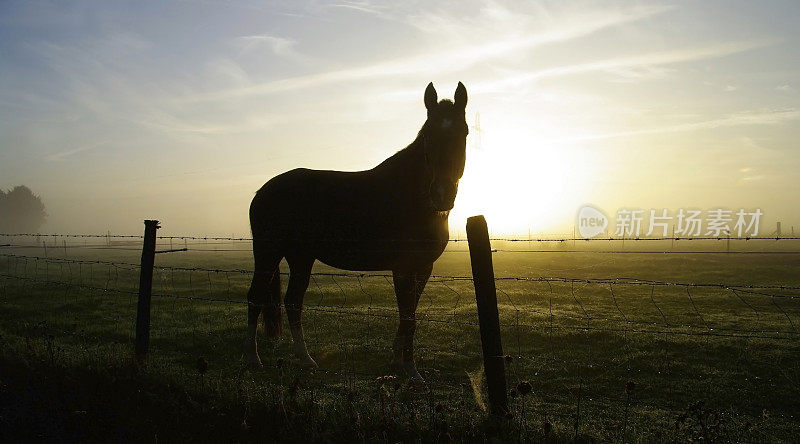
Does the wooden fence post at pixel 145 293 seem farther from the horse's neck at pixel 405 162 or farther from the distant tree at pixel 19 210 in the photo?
the distant tree at pixel 19 210

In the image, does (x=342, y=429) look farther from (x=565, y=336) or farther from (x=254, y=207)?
(x=565, y=336)

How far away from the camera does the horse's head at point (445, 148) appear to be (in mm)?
6289

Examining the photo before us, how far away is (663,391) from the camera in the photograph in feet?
22.7

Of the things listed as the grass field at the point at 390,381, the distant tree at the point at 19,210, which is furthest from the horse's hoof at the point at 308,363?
the distant tree at the point at 19,210

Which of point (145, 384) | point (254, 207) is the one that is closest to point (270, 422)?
point (145, 384)

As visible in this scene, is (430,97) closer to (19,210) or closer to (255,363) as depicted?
(255,363)

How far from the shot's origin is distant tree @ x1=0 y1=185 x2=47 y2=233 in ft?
429

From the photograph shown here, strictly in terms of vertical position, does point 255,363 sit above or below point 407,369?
below

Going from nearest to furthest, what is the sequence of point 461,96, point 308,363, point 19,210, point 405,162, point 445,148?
point 445,148 → point 461,96 → point 405,162 → point 308,363 → point 19,210

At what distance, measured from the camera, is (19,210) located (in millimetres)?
131750

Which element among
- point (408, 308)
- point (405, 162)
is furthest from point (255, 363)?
point (405, 162)

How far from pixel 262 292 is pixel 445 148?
4025 millimetres

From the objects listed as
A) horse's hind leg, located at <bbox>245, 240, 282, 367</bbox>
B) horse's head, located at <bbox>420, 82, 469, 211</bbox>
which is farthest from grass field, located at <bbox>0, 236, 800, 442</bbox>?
horse's head, located at <bbox>420, 82, 469, 211</bbox>

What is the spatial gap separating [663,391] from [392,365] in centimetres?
372
